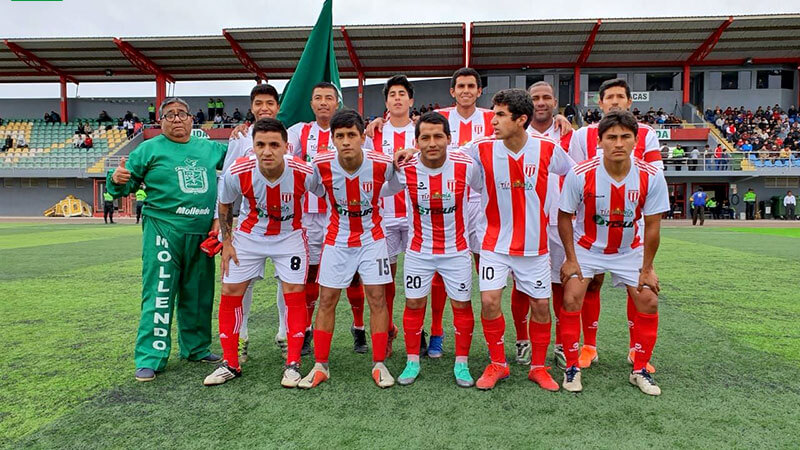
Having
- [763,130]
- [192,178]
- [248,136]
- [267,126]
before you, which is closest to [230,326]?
[192,178]

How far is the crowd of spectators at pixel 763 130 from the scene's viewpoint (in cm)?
2661

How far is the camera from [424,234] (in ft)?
12.0

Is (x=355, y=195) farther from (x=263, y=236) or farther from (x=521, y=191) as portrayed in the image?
(x=521, y=191)

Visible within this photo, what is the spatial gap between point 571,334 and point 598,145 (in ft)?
4.86

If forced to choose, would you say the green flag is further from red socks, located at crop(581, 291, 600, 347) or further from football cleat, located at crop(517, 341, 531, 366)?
red socks, located at crop(581, 291, 600, 347)

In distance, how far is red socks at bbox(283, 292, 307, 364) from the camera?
3.63m

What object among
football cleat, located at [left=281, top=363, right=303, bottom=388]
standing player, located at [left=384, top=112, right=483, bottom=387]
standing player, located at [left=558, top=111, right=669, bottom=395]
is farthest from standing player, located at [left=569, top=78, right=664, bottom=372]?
football cleat, located at [left=281, top=363, right=303, bottom=388]

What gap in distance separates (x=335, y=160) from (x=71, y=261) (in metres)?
8.72

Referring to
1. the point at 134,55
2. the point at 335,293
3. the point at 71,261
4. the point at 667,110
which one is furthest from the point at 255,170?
the point at 667,110

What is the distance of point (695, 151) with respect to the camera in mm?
26219

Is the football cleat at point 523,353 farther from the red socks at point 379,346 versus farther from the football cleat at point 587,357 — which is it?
the red socks at point 379,346

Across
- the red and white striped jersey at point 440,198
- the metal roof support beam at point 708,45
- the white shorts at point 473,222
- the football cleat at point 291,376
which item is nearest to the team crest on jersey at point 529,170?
the red and white striped jersey at point 440,198

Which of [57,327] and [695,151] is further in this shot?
[695,151]

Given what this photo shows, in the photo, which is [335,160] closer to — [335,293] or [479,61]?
[335,293]
